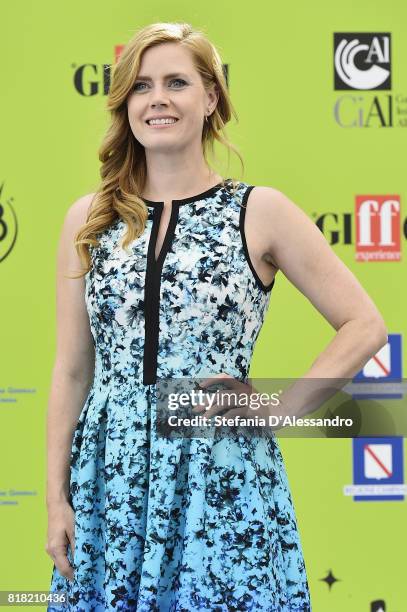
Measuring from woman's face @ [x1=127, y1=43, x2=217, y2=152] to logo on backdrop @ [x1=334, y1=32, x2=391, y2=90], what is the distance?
3.47 ft

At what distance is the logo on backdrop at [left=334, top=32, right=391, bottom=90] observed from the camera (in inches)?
110

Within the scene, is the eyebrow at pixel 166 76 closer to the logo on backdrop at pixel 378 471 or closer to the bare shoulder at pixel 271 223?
the bare shoulder at pixel 271 223

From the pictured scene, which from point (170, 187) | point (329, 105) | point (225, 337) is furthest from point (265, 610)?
point (329, 105)

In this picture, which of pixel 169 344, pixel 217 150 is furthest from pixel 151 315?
pixel 217 150

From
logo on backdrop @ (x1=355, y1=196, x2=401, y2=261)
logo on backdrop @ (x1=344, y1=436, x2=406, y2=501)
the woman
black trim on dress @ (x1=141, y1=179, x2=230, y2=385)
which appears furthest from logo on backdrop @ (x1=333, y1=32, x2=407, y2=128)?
black trim on dress @ (x1=141, y1=179, x2=230, y2=385)

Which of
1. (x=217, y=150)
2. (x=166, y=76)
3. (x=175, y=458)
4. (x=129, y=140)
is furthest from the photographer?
(x=217, y=150)

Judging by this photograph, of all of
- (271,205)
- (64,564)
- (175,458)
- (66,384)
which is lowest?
(64,564)

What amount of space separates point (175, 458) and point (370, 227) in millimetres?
1311

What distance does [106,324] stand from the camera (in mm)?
1768

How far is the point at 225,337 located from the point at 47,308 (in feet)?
3.76

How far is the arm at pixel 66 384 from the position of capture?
184cm

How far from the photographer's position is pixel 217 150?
2.75 m

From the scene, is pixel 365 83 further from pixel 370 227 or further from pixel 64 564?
pixel 64 564

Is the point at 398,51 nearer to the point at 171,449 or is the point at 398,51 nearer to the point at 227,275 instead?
the point at 227,275
